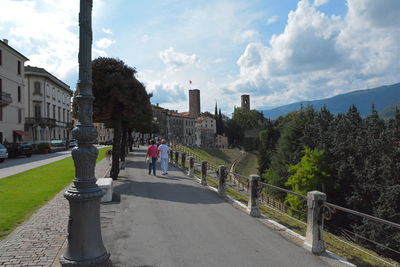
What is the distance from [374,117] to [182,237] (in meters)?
31.6

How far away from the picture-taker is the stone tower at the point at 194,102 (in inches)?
6043

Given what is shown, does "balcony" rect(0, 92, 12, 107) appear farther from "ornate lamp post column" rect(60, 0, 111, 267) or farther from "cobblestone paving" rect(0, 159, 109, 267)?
"ornate lamp post column" rect(60, 0, 111, 267)

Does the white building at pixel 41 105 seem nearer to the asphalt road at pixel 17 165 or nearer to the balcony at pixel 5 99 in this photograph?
the balcony at pixel 5 99

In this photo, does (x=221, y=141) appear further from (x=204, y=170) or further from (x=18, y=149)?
(x=204, y=170)

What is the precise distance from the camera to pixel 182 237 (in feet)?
22.3

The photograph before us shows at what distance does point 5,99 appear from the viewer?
35094 millimetres

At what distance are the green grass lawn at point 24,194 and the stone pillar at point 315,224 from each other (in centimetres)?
601

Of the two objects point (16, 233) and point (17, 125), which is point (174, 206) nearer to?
point (16, 233)

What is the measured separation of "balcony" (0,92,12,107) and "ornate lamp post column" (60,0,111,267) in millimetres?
35212

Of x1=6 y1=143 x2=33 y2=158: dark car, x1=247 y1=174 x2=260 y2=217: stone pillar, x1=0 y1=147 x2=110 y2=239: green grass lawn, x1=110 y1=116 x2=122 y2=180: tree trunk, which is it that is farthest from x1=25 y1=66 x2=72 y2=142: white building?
x1=247 y1=174 x2=260 y2=217: stone pillar

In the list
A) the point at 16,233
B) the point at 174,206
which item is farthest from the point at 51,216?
the point at 174,206

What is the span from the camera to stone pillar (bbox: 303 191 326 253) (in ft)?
20.1

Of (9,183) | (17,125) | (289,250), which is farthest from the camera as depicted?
→ (17,125)

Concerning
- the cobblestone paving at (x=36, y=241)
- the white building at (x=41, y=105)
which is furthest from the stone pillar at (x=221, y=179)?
the white building at (x=41, y=105)
